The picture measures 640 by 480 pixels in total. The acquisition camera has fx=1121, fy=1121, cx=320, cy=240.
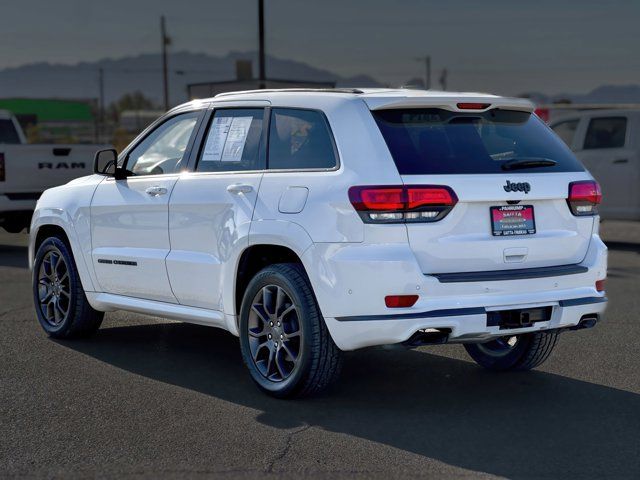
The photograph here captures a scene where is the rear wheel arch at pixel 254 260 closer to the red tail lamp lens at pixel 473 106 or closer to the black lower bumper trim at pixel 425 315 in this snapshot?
the black lower bumper trim at pixel 425 315

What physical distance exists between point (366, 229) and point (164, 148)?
237 centimetres

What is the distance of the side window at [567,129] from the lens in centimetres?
1770

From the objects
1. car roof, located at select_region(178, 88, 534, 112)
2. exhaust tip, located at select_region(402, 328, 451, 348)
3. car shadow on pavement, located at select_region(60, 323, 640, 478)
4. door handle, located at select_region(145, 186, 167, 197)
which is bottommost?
car shadow on pavement, located at select_region(60, 323, 640, 478)

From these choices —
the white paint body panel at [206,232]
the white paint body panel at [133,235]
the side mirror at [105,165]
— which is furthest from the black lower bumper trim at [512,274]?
the side mirror at [105,165]

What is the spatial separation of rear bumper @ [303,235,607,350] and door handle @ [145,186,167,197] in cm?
A: 166

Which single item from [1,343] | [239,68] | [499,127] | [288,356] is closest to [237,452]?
[288,356]

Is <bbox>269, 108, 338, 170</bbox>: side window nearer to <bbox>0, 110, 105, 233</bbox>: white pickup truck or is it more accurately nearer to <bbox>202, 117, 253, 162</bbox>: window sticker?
<bbox>202, 117, 253, 162</bbox>: window sticker

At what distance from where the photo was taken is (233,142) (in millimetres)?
7180

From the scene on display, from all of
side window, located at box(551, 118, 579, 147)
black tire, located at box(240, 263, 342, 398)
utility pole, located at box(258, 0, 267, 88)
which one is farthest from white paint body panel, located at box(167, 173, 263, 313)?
utility pole, located at box(258, 0, 267, 88)

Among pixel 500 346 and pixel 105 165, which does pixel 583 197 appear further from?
pixel 105 165

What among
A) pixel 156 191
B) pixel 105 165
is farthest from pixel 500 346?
pixel 105 165

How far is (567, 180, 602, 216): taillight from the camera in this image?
6.56 m

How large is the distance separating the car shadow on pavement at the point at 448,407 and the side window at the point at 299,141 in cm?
140

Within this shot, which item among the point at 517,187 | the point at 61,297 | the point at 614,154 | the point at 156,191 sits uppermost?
the point at 517,187
